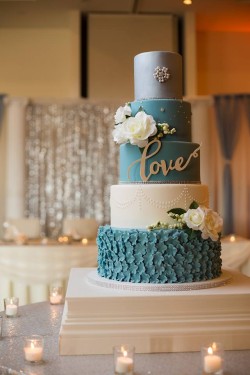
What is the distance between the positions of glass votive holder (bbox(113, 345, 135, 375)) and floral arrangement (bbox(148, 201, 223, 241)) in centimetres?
76

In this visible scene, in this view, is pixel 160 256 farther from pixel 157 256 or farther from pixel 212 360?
pixel 212 360

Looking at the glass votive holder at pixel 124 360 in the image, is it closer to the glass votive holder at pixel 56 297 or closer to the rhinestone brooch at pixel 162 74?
the glass votive holder at pixel 56 297

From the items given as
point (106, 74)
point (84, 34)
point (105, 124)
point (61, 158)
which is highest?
point (84, 34)

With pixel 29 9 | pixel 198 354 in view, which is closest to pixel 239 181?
pixel 29 9

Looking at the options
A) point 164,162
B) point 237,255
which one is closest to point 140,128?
point 164,162

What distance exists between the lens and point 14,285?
5066 mm

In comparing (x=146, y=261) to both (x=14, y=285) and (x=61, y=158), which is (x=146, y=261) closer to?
(x=14, y=285)

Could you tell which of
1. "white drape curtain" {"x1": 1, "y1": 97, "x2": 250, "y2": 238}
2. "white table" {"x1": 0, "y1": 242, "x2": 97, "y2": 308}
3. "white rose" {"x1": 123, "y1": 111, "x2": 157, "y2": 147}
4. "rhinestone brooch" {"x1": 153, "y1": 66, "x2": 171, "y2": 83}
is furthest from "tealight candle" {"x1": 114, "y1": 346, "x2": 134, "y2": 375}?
"white drape curtain" {"x1": 1, "y1": 97, "x2": 250, "y2": 238}

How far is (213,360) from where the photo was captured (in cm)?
215

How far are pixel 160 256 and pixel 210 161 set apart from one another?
620cm

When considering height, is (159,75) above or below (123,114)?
above

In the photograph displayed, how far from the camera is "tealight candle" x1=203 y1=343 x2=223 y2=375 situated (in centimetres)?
214

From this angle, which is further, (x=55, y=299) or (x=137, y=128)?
→ (x=55, y=299)

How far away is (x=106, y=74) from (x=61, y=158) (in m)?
1.58
